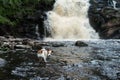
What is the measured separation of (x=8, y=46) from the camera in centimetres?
2306

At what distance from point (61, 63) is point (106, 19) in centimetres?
1558

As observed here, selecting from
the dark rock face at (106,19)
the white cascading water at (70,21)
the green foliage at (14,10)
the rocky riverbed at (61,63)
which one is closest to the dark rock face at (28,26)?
the green foliage at (14,10)

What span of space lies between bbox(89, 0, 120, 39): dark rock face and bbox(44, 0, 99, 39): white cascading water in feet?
2.08

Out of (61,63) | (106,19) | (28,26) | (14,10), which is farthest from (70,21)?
(61,63)

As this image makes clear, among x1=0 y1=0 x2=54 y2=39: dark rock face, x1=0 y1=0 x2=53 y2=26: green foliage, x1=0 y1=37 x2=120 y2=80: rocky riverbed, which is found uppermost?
x1=0 y1=0 x2=53 y2=26: green foliage

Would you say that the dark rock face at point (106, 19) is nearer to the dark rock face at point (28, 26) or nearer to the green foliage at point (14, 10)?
the dark rock face at point (28, 26)

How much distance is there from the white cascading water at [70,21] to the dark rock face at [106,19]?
2.08ft

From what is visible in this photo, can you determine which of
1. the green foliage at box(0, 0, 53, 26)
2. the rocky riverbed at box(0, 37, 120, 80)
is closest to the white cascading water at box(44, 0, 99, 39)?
the green foliage at box(0, 0, 53, 26)

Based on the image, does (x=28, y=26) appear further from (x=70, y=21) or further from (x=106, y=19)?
(x=106, y=19)

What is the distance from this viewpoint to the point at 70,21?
33750mm

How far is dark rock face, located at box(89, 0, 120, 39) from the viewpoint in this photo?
31014 millimetres

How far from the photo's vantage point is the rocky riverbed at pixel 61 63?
14094 mm

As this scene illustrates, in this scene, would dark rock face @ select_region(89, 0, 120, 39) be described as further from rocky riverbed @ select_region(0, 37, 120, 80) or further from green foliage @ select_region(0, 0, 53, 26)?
rocky riverbed @ select_region(0, 37, 120, 80)

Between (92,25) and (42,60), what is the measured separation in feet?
53.7
